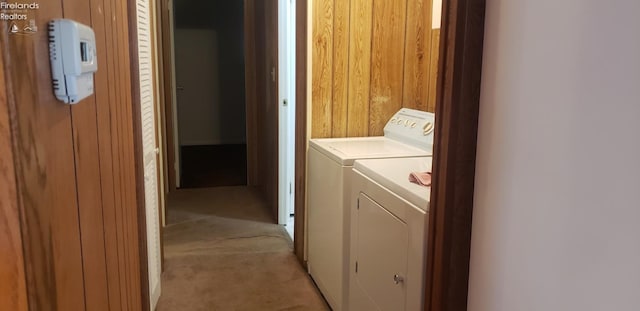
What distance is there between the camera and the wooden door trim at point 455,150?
1240 mm

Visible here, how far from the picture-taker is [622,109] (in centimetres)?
87

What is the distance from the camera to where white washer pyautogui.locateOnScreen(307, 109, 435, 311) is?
2422mm

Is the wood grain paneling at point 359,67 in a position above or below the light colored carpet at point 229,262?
above

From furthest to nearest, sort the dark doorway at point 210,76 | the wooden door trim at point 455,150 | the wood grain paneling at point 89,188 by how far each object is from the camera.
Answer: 1. the dark doorway at point 210,76
2. the wooden door trim at point 455,150
3. the wood grain paneling at point 89,188

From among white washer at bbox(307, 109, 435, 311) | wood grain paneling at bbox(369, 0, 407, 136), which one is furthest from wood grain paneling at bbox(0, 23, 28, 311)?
wood grain paneling at bbox(369, 0, 407, 136)

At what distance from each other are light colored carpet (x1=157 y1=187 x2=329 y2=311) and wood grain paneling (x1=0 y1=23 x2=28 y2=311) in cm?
207

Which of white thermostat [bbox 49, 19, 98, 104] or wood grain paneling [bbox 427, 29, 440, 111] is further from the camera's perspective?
wood grain paneling [bbox 427, 29, 440, 111]

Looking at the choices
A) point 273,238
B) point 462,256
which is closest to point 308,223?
point 273,238

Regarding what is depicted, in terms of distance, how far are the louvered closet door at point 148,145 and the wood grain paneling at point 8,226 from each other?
156 centimetres

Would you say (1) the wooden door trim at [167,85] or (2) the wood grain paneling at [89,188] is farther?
(1) the wooden door trim at [167,85]

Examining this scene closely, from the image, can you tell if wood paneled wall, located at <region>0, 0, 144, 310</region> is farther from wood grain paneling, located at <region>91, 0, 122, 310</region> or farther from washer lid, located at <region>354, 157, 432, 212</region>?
washer lid, located at <region>354, 157, 432, 212</region>

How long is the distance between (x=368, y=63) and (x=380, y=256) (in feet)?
4.33

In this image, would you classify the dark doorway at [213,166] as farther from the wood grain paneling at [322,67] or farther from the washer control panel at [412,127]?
the washer control panel at [412,127]
